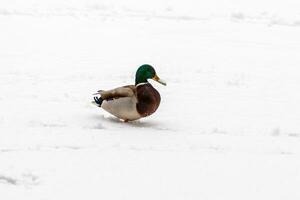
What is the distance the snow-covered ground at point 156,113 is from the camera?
5.68 metres

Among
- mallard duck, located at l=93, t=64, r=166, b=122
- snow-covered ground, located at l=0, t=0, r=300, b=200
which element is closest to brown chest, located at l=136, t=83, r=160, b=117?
mallard duck, located at l=93, t=64, r=166, b=122

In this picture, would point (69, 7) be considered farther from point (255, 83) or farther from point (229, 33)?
point (255, 83)

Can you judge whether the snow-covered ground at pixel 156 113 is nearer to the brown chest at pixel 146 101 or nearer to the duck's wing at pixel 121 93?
the brown chest at pixel 146 101

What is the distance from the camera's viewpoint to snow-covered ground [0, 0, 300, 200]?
5.68 metres

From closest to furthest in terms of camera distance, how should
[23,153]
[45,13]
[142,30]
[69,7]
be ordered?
[23,153], [142,30], [45,13], [69,7]

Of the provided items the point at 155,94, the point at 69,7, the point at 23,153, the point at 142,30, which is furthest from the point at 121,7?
the point at 23,153

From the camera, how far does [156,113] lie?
8508 mm

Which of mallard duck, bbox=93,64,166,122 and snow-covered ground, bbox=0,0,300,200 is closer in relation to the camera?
snow-covered ground, bbox=0,0,300,200

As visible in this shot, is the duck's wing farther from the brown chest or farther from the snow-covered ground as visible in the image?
the snow-covered ground

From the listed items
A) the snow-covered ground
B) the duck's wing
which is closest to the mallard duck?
the duck's wing

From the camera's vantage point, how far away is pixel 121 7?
20.2 m

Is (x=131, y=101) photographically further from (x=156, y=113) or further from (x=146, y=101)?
(x=156, y=113)

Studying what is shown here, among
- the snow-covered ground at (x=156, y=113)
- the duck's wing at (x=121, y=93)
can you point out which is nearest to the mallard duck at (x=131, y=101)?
the duck's wing at (x=121, y=93)

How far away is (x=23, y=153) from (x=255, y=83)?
5.30 meters
